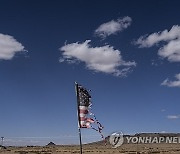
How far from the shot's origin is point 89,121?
18.0m

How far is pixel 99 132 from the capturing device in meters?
17.7

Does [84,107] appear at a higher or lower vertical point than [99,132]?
higher

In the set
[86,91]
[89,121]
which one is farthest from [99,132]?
[86,91]

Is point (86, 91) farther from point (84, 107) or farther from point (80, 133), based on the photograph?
point (80, 133)

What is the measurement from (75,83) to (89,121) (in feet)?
7.47

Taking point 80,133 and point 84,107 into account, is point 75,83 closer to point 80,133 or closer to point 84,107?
point 84,107

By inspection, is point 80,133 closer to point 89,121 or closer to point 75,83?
point 89,121

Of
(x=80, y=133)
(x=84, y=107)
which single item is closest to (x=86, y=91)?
(x=84, y=107)

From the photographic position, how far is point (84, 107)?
1767 cm

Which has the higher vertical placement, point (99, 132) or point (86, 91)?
point (86, 91)

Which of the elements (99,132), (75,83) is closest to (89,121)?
(99,132)

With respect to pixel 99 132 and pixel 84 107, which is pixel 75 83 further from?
pixel 99 132

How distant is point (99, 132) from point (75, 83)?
2807 millimetres

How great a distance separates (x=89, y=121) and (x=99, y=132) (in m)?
0.78
